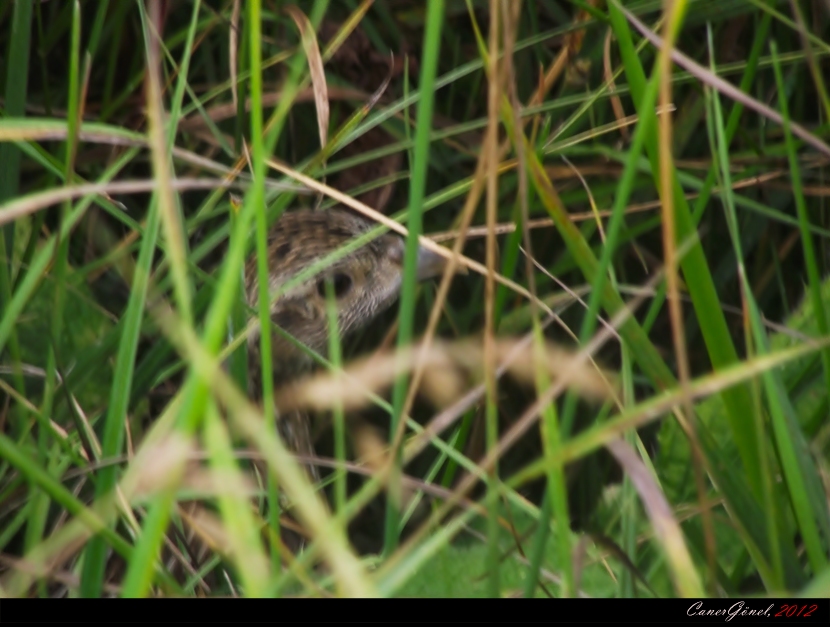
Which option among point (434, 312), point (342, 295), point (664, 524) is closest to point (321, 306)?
point (342, 295)

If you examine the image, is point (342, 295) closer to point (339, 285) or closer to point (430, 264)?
point (339, 285)

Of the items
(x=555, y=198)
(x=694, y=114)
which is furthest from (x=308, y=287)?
(x=555, y=198)

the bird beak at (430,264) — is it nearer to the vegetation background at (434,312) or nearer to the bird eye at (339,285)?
the vegetation background at (434,312)

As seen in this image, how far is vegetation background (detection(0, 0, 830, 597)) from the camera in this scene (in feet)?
3.80

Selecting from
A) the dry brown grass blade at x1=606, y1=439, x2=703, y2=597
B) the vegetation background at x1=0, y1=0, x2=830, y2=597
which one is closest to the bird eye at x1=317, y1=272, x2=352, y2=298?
the vegetation background at x1=0, y1=0, x2=830, y2=597

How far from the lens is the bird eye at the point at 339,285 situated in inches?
106

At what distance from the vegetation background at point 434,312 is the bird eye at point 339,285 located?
227 millimetres

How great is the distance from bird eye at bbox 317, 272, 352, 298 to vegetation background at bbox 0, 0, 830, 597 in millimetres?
227

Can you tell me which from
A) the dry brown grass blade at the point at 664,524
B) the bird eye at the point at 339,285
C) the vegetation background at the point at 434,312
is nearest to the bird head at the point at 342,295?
the bird eye at the point at 339,285

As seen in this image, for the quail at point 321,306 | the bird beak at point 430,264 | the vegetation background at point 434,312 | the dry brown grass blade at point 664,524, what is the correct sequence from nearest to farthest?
1. the dry brown grass blade at point 664,524
2. the vegetation background at point 434,312
3. the bird beak at point 430,264
4. the quail at point 321,306

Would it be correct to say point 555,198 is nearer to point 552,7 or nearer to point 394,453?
point 394,453

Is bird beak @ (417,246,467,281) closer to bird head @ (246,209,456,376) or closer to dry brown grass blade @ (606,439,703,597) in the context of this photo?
bird head @ (246,209,456,376)

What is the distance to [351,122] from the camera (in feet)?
6.34

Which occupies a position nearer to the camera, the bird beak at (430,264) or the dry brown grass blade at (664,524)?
the dry brown grass blade at (664,524)
